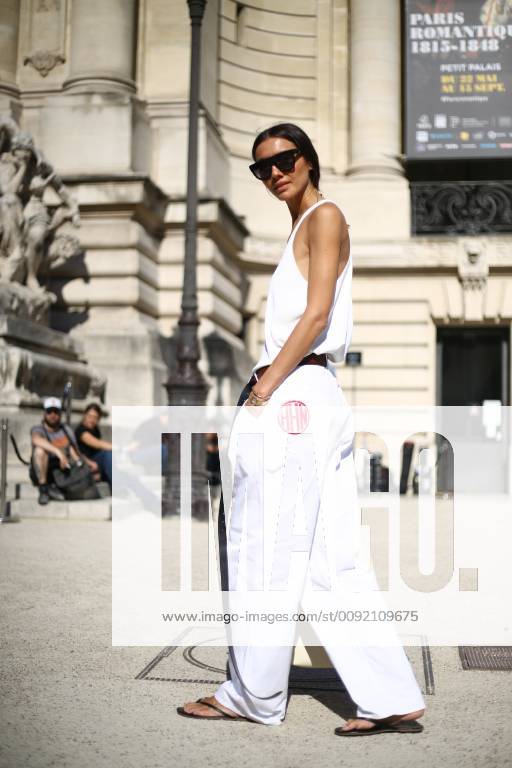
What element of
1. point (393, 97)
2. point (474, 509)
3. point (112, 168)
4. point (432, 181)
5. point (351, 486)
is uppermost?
point (393, 97)

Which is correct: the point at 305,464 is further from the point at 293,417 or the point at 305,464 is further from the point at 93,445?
the point at 93,445

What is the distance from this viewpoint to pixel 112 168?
56.9 feet

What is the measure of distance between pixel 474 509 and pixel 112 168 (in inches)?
345

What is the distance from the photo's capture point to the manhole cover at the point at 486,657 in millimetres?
4297

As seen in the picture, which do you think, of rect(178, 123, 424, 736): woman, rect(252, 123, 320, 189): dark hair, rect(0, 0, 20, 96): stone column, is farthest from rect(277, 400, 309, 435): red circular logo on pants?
rect(0, 0, 20, 96): stone column

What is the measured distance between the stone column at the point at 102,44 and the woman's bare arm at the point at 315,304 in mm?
15988

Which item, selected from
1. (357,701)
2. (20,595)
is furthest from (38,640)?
(357,701)

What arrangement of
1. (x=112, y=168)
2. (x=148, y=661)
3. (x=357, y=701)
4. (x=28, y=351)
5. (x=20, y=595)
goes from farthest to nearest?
(x=112, y=168), (x=28, y=351), (x=20, y=595), (x=148, y=661), (x=357, y=701)

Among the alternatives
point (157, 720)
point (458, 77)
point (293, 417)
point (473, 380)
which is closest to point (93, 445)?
point (157, 720)

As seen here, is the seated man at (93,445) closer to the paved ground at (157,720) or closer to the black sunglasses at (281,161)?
the paved ground at (157,720)

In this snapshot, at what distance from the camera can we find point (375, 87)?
23.2 metres

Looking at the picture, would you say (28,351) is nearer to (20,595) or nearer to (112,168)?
(112,168)

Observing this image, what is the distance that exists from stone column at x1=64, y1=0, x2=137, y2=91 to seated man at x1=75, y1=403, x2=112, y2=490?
867 centimetres

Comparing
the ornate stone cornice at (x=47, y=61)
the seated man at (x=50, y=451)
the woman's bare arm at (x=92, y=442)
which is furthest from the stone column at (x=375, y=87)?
the seated man at (x=50, y=451)
